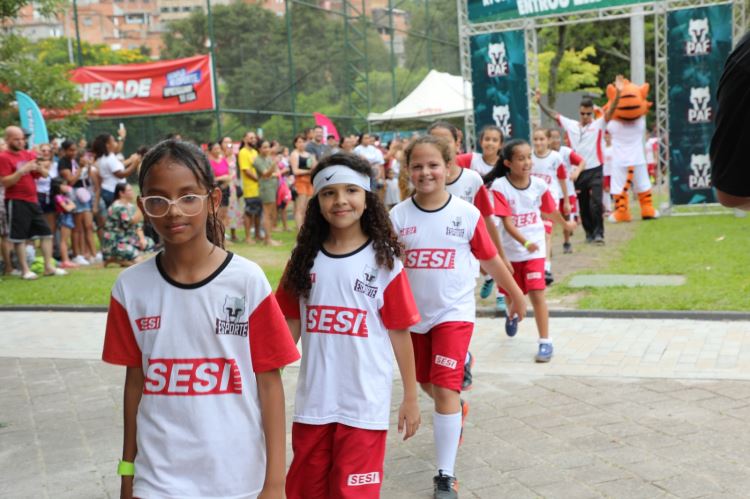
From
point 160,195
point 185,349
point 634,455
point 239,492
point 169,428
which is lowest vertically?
point 634,455

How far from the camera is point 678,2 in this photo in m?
16.9

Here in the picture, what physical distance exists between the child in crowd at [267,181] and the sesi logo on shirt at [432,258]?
11.1 meters

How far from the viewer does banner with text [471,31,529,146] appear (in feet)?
58.4

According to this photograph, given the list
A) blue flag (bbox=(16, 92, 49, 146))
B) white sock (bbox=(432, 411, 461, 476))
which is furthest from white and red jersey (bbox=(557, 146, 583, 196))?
white sock (bbox=(432, 411, 461, 476))

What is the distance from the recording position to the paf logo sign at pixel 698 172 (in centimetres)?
1723

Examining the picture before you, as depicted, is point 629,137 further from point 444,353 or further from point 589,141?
point 444,353

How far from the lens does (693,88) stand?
55.9 ft

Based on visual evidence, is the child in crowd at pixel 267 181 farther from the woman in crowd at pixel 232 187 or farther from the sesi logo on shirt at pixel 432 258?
the sesi logo on shirt at pixel 432 258

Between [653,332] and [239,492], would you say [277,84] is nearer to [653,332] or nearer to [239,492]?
[653,332]

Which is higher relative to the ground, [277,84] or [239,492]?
[277,84]

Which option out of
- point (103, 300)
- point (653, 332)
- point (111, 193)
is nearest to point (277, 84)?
point (111, 193)

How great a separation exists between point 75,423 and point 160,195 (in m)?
3.69

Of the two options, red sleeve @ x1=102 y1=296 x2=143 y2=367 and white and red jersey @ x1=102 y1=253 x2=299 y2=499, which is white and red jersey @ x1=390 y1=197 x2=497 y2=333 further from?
red sleeve @ x1=102 y1=296 x2=143 y2=367

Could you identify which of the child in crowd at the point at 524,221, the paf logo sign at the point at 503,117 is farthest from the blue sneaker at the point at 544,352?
the paf logo sign at the point at 503,117
